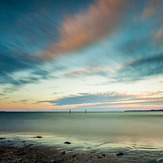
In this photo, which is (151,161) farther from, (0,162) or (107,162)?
(0,162)

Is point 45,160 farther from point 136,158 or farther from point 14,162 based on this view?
point 136,158

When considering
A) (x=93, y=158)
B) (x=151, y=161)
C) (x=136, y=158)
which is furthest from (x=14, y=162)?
(x=151, y=161)

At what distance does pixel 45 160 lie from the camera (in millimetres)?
13922

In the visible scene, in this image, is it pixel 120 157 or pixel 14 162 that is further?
pixel 120 157

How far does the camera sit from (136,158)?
1481 centimetres

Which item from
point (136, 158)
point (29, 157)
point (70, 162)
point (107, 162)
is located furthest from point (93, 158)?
point (29, 157)

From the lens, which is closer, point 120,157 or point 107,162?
point 107,162

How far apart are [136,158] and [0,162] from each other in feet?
41.1

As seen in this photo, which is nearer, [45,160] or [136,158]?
[45,160]

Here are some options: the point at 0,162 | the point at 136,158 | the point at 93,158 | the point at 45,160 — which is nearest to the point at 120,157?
the point at 136,158

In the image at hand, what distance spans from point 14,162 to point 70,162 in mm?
4830

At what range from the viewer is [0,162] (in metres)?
13.2

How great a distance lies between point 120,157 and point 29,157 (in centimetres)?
891

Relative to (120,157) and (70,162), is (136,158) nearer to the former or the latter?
(120,157)
